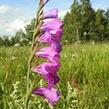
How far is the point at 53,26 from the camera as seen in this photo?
5.51 feet

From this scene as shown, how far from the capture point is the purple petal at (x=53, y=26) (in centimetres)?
168

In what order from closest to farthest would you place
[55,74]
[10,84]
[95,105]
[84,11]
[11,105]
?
1. [55,74]
2. [11,105]
3. [95,105]
4. [10,84]
5. [84,11]

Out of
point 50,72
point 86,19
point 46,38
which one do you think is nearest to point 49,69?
point 50,72

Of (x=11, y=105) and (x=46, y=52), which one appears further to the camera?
(x=11, y=105)

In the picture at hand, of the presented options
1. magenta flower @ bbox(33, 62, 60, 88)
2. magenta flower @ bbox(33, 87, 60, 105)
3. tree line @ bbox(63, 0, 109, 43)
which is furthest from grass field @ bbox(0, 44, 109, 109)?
tree line @ bbox(63, 0, 109, 43)

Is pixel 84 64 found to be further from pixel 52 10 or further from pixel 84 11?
pixel 84 11

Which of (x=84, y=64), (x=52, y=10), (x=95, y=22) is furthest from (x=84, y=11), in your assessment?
(x=52, y=10)

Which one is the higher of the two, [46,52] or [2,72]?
[46,52]

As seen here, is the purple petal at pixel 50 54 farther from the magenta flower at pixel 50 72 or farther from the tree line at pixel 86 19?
the tree line at pixel 86 19

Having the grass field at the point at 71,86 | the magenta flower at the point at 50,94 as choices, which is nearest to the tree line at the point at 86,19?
the grass field at the point at 71,86

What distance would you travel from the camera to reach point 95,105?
436 centimetres

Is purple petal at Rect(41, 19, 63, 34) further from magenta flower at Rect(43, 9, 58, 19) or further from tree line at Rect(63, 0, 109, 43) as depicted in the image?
tree line at Rect(63, 0, 109, 43)

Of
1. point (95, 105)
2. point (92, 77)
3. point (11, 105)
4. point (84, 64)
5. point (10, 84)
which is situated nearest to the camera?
point (11, 105)

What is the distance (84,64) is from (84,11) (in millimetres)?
61488
